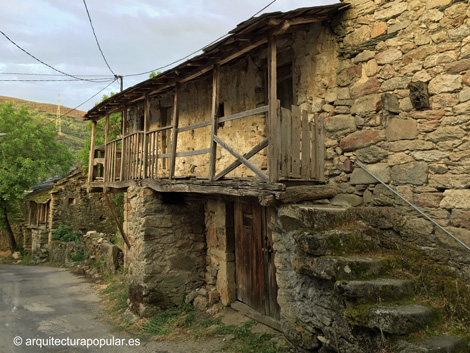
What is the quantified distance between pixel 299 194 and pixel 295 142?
2.23 feet

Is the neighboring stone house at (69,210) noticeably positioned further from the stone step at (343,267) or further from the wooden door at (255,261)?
the stone step at (343,267)

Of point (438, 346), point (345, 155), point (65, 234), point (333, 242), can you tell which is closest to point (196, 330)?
point (333, 242)

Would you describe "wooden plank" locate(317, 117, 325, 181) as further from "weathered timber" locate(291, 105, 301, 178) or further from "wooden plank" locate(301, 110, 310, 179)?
"weathered timber" locate(291, 105, 301, 178)

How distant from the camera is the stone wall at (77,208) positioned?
1661 centimetres

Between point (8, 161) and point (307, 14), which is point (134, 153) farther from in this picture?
point (8, 161)

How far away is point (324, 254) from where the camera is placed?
3.62 metres

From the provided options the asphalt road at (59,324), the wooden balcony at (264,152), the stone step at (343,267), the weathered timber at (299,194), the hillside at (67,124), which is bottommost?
the asphalt road at (59,324)

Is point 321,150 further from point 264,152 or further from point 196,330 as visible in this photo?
point 196,330

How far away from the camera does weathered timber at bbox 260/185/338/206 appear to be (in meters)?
3.92

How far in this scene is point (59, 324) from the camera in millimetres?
6598

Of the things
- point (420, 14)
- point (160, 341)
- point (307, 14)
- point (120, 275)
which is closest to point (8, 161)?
point (120, 275)

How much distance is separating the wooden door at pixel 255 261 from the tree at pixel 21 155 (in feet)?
49.9

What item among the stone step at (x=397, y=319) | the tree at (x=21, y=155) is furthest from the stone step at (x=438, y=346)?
the tree at (x=21, y=155)

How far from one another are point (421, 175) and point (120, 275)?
27.6 feet
